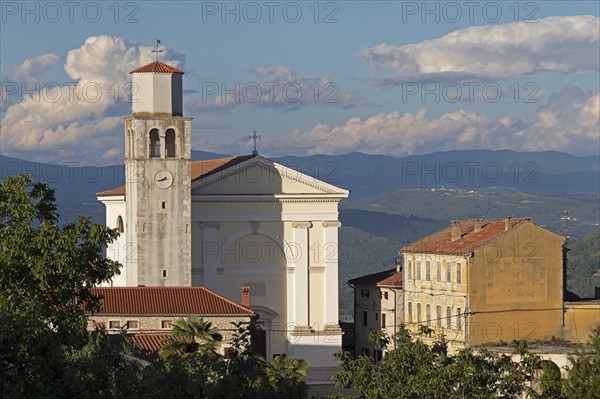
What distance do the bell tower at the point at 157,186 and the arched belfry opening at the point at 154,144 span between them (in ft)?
0.14

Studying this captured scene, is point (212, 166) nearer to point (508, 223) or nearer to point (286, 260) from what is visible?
point (286, 260)

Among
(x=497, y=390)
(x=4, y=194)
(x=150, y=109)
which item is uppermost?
(x=150, y=109)

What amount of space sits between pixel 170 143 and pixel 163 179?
1.76 meters

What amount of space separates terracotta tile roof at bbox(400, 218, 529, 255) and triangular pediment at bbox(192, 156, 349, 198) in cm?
444

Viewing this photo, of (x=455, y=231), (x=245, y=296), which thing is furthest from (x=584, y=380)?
(x=455, y=231)

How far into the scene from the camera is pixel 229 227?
83.0 meters

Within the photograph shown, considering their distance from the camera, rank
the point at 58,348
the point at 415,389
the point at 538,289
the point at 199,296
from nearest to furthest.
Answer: the point at 58,348 → the point at 415,389 → the point at 199,296 → the point at 538,289

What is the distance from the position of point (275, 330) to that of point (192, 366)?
4890 centimetres

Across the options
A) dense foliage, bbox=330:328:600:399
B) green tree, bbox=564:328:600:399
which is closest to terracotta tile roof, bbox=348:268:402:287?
green tree, bbox=564:328:600:399

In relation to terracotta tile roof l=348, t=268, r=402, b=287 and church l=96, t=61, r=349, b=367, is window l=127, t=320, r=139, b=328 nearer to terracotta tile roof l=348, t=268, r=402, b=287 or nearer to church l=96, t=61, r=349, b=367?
church l=96, t=61, r=349, b=367

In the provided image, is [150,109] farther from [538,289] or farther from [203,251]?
[538,289]

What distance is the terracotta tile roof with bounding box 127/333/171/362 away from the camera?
60975mm

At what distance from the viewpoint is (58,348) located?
3269cm

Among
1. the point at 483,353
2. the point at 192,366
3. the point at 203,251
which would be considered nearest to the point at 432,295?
the point at 203,251
